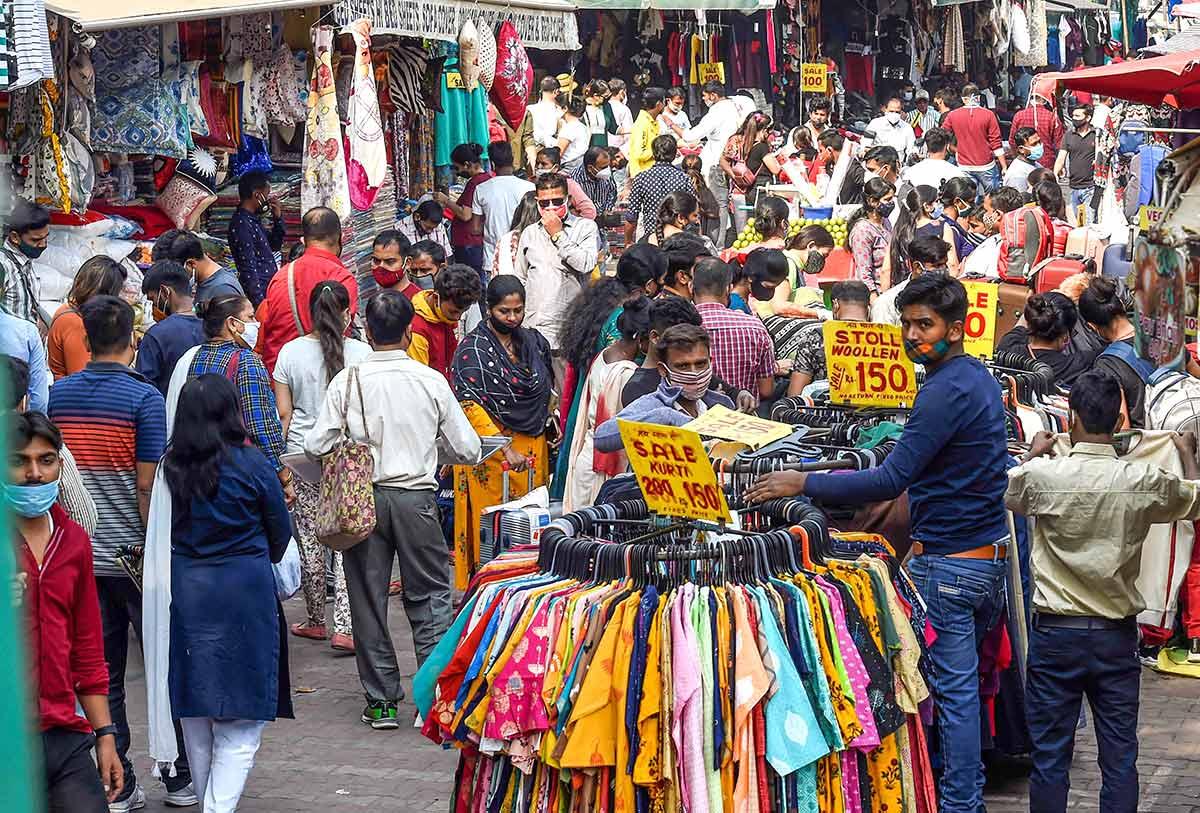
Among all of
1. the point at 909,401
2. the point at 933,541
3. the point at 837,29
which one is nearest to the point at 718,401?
the point at 909,401

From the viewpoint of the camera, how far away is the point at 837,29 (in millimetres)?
26859

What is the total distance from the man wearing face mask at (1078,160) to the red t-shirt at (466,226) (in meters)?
9.14

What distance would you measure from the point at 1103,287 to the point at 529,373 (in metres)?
3.02

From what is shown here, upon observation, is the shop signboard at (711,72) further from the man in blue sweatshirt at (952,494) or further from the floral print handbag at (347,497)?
the man in blue sweatshirt at (952,494)

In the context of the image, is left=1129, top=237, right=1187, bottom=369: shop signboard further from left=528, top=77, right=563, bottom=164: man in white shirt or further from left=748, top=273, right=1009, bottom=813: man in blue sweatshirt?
left=528, top=77, right=563, bottom=164: man in white shirt

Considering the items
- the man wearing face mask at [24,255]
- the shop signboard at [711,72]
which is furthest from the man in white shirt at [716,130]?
the man wearing face mask at [24,255]

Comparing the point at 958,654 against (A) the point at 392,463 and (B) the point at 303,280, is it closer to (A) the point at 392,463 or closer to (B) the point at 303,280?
(A) the point at 392,463

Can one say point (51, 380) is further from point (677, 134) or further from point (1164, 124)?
point (677, 134)

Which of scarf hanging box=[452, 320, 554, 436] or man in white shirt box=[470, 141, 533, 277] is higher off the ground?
man in white shirt box=[470, 141, 533, 277]

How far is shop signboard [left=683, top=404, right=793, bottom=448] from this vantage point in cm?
468

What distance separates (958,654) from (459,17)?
8.63m

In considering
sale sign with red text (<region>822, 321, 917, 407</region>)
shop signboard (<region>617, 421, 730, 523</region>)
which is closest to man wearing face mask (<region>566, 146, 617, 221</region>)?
sale sign with red text (<region>822, 321, 917, 407</region>)

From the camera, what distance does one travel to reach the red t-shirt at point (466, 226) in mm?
13477

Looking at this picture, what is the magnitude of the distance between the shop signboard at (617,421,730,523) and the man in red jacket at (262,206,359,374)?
14.7 feet
